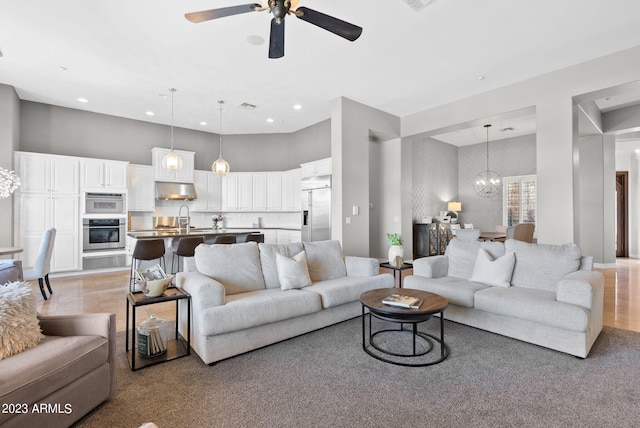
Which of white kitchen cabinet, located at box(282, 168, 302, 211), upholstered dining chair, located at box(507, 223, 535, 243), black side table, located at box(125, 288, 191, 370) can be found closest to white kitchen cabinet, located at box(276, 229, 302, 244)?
white kitchen cabinet, located at box(282, 168, 302, 211)

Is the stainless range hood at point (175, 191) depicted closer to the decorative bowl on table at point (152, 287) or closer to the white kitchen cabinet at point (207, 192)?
the white kitchen cabinet at point (207, 192)

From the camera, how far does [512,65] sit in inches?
166

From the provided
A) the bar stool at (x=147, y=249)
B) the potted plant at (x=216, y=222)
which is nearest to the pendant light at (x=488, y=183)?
the potted plant at (x=216, y=222)

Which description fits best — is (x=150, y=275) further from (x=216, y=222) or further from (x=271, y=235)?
(x=271, y=235)

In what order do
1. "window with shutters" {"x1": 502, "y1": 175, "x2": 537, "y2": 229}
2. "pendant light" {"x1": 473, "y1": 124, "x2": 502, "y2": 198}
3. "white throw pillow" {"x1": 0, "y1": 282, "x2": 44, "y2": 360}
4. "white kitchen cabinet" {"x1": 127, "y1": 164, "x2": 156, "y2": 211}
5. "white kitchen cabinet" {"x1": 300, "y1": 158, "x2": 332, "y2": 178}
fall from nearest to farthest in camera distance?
1. "white throw pillow" {"x1": 0, "y1": 282, "x2": 44, "y2": 360}
2. "white kitchen cabinet" {"x1": 300, "y1": 158, "x2": 332, "y2": 178}
3. "white kitchen cabinet" {"x1": 127, "y1": 164, "x2": 156, "y2": 211}
4. "window with shutters" {"x1": 502, "y1": 175, "x2": 537, "y2": 229}
5. "pendant light" {"x1": 473, "y1": 124, "x2": 502, "y2": 198}

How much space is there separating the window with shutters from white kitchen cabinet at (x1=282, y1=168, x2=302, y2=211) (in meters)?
5.66

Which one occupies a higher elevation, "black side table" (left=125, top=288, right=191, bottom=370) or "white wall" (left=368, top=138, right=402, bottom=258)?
"white wall" (left=368, top=138, right=402, bottom=258)

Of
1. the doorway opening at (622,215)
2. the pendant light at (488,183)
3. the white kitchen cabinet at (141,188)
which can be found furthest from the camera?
the pendant light at (488,183)

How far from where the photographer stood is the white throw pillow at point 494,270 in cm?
323

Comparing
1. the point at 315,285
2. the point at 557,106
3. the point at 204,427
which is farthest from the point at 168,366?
the point at 557,106

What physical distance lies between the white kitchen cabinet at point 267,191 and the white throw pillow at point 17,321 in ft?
19.9

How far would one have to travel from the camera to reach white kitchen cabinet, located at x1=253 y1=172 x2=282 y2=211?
7.84m

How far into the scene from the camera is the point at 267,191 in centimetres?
789

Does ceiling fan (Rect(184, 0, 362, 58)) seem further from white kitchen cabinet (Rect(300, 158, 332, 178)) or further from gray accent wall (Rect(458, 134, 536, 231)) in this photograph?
gray accent wall (Rect(458, 134, 536, 231))
